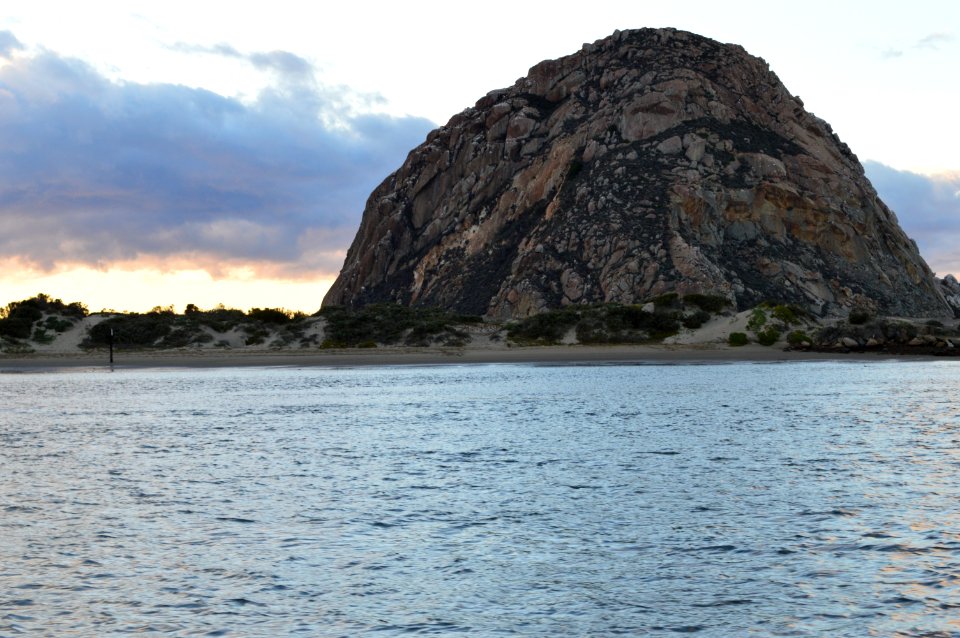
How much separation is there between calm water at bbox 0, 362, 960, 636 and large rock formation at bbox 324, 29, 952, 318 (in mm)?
79939

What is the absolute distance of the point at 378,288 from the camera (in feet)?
484

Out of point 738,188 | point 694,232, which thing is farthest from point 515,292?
point 738,188

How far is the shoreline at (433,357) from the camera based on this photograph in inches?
2462

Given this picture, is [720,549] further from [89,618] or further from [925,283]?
[925,283]

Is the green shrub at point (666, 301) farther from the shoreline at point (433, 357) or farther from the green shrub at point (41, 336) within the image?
the green shrub at point (41, 336)

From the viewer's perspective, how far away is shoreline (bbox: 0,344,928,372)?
62531 millimetres

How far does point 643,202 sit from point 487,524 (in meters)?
102

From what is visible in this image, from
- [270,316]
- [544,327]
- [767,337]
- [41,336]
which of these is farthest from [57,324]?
[767,337]

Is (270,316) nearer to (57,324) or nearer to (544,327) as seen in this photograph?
(57,324)

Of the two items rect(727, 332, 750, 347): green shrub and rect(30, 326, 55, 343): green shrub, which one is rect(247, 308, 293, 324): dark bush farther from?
rect(727, 332, 750, 347): green shrub

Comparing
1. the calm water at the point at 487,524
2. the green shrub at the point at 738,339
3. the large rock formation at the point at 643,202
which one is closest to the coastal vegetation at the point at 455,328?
the green shrub at the point at 738,339

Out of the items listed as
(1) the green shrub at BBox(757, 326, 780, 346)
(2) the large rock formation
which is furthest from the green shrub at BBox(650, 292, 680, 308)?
(2) the large rock formation

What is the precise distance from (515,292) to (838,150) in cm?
6045

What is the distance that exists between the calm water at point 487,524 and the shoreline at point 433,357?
3521cm
